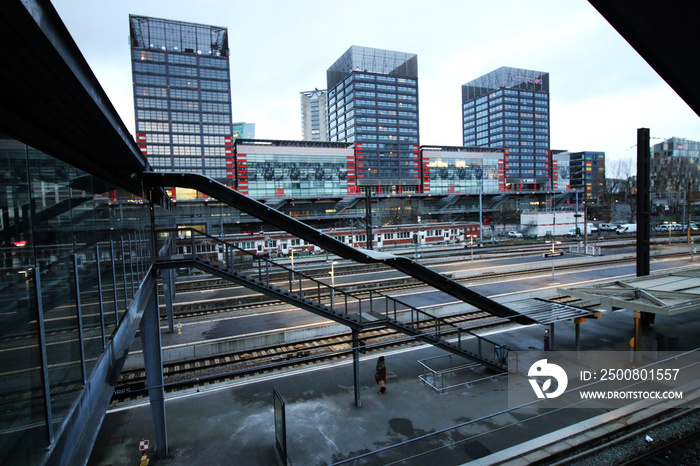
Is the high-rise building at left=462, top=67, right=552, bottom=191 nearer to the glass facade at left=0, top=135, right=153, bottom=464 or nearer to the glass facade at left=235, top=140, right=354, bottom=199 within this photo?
the glass facade at left=235, top=140, right=354, bottom=199

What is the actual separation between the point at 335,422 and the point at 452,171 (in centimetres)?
7825

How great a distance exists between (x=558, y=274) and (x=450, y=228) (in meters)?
21.3

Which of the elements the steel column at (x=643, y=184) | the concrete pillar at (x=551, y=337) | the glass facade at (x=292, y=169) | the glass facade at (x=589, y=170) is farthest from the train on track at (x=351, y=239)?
the glass facade at (x=589, y=170)

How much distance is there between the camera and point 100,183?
14.5 feet

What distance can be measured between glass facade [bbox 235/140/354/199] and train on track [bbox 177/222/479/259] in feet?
74.3

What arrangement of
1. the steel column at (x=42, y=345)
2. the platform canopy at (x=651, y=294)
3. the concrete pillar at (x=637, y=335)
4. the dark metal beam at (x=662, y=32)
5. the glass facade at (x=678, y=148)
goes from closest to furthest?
1. the steel column at (x=42, y=345)
2. the dark metal beam at (x=662, y=32)
3. the platform canopy at (x=651, y=294)
4. the concrete pillar at (x=637, y=335)
5. the glass facade at (x=678, y=148)

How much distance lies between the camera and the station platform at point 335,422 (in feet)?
23.1

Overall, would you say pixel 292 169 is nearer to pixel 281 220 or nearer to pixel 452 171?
pixel 452 171

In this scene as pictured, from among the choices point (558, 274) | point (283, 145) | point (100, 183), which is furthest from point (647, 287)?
point (283, 145)

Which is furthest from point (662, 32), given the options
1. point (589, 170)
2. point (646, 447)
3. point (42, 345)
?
point (589, 170)

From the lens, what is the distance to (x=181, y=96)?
5891 cm

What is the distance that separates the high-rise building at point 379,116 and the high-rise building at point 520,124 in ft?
111

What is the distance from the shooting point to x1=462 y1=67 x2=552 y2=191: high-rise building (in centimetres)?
11012

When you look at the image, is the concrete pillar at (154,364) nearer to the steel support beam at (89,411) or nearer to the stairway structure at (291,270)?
the stairway structure at (291,270)
